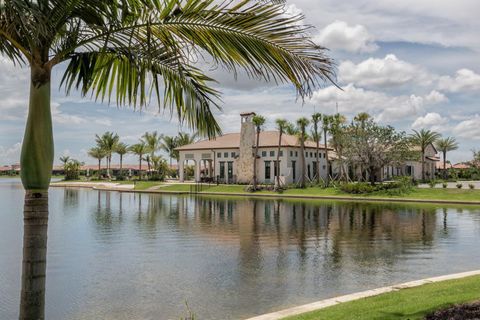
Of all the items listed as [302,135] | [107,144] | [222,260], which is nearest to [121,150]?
[107,144]

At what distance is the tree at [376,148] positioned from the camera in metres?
47.8

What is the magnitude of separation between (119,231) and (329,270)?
11.7 metres

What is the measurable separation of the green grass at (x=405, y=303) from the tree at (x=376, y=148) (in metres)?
39.7

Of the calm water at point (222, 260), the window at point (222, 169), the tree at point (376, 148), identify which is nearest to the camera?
the calm water at point (222, 260)

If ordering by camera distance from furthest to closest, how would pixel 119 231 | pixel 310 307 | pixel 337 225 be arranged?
pixel 337 225 < pixel 119 231 < pixel 310 307

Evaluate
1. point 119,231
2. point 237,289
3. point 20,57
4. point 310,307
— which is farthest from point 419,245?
point 20,57

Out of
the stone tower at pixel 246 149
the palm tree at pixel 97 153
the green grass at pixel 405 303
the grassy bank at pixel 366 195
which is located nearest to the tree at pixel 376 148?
the grassy bank at pixel 366 195

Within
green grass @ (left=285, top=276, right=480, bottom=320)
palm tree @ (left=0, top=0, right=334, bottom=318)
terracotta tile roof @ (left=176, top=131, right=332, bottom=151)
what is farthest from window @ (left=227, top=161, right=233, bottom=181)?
palm tree @ (left=0, top=0, right=334, bottom=318)

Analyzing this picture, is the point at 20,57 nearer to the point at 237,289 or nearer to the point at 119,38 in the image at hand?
the point at 119,38

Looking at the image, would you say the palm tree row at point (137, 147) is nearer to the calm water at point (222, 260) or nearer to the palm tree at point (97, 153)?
the palm tree at point (97, 153)

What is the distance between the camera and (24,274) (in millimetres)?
4352

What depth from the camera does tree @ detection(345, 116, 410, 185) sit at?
47.8 m

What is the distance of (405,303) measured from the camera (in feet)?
25.1

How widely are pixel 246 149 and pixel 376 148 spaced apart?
658 inches
